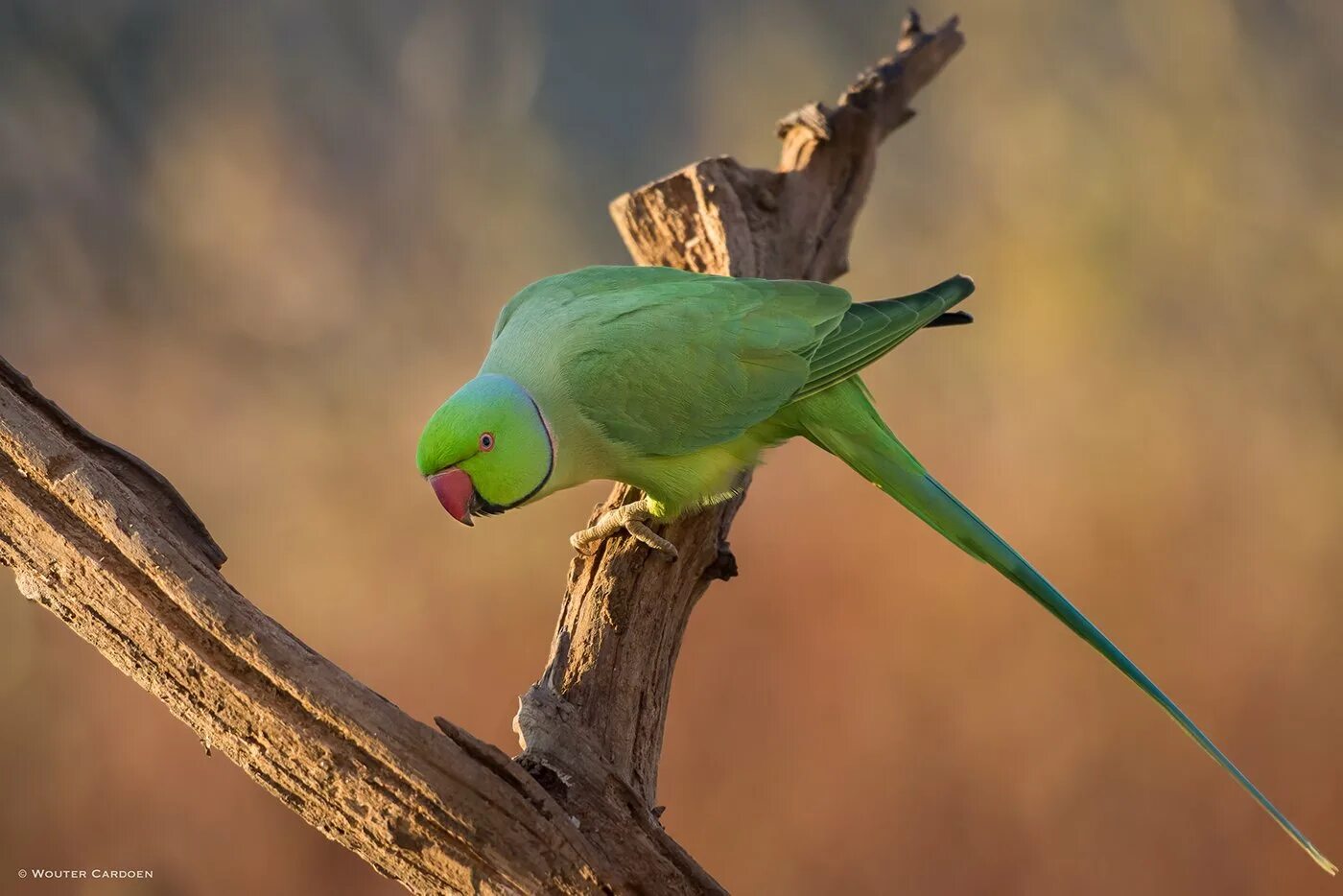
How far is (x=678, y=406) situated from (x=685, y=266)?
33.6 inches

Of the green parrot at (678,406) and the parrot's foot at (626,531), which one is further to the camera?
the parrot's foot at (626,531)

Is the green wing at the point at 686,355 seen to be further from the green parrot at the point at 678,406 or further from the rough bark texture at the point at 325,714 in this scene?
the rough bark texture at the point at 325,714

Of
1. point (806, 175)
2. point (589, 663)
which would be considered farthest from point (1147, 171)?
point (589, 663)

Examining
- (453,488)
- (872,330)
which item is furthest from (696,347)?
(453,488)

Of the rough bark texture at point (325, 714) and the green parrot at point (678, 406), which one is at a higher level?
the green parrot at point (678, 406)

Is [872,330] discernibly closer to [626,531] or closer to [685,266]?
[626,531]

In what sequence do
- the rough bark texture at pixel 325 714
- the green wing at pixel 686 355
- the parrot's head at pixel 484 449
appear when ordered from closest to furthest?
the rough bark texture at pixel 325 714, the parrot's head at pixel 484 449, the green wing at pixel 686 355

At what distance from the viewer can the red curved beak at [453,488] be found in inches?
77.5

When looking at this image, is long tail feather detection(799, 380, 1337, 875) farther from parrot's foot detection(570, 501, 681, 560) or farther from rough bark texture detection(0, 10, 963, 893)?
rough bark texture detection(0, 10, 963, 893)

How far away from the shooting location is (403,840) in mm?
1556

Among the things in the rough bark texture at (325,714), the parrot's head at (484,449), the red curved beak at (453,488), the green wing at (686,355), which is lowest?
the rough bark texture at (325,714)

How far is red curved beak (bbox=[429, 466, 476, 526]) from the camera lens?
1.97m

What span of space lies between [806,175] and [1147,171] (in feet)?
5.06

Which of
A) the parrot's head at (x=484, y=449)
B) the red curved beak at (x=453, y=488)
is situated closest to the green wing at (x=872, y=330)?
the parrot's head at (x=484, y=449)
